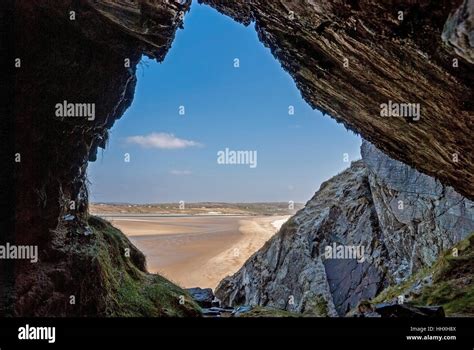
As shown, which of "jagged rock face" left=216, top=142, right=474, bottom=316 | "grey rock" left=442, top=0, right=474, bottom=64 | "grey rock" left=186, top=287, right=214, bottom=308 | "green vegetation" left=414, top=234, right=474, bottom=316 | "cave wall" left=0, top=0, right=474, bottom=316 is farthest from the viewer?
"jagged rock face" left=216, top=142, right=474, bottom=316

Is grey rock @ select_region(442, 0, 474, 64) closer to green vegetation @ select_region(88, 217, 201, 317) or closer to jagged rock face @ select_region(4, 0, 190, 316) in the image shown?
jagged rock face @ select_region(4, 0, 190, 316)

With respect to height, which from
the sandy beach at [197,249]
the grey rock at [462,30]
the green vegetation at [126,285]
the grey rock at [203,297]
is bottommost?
the sandy beach at [197,249]

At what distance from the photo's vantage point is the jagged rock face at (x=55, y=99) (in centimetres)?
895

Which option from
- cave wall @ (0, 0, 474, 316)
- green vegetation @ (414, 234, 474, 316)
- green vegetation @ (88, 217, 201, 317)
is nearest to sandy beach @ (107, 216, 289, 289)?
green vegetation @ (88, 217, 201, 317)

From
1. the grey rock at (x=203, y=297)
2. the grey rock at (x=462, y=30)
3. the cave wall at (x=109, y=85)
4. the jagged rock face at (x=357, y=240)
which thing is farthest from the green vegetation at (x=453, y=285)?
the grey rock at (x=203, y=297)

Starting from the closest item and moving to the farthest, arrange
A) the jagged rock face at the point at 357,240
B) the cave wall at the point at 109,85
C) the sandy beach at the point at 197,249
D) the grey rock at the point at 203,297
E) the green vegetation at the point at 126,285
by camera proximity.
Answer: the cave wall at the point at 109,85, the green vegetation at the point at 126,285, the grey rock at the point at 203,297, the jagged rock face at the point at 357,240, the sandy beach at the point at 197,249

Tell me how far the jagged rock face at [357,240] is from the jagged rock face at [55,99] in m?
16.5

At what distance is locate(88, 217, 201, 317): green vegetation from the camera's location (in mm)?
11461

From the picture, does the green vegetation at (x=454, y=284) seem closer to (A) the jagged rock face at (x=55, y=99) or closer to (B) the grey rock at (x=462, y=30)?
(B) the grey rock at (x=462, y=30)

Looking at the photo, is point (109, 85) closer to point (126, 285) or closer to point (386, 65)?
point (126, 285)

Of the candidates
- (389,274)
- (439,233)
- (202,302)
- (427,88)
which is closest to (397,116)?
(427,88)

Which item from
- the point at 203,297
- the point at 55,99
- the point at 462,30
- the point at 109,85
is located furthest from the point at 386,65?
the point at 203,297

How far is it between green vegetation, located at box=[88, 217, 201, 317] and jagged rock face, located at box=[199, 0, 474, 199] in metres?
8.19

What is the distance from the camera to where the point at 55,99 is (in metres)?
10.1
